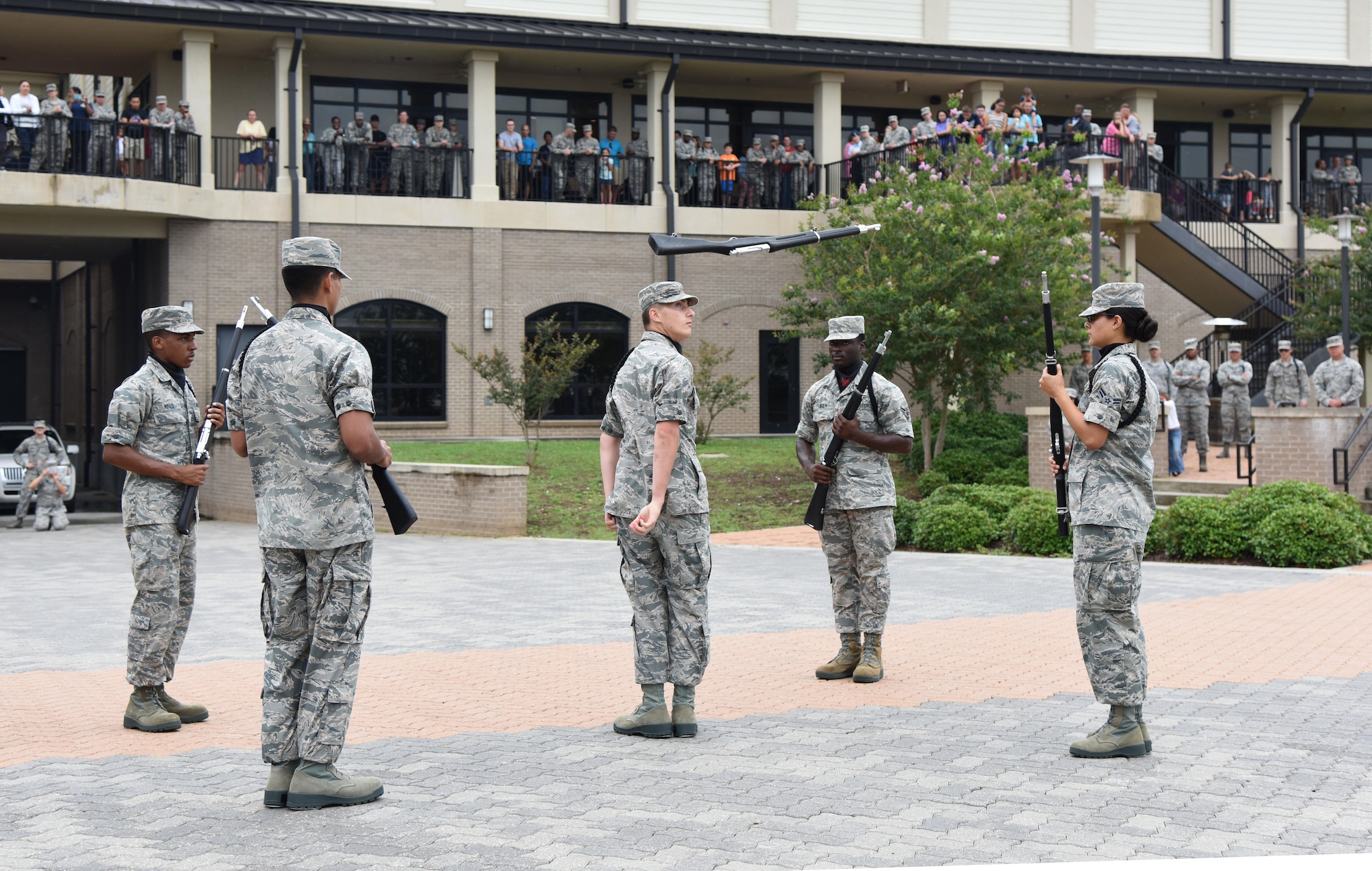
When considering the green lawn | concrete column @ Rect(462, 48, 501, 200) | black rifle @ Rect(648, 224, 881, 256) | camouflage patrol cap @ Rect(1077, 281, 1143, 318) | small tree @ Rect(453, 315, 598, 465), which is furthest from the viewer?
concrete column @ Rect(462, 48, 501, 200)

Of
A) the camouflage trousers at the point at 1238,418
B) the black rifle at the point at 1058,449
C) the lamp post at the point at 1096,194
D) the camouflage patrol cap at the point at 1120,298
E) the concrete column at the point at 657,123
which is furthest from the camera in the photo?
the concrete column at the point at 657,123

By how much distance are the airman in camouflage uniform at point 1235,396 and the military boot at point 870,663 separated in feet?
48.4

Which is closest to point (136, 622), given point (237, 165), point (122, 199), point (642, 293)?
point (642, 293)

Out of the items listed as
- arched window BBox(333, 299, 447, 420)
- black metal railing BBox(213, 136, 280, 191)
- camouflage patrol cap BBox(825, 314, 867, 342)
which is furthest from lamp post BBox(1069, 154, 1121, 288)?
black metal railing BBox(213, 136, 280, 191)

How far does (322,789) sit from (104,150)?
2189 cm

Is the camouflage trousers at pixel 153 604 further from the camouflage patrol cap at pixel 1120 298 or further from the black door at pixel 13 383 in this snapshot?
the black door at pixel 13 383

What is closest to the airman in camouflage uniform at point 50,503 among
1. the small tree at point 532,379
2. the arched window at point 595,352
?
the small tree at point 532,379

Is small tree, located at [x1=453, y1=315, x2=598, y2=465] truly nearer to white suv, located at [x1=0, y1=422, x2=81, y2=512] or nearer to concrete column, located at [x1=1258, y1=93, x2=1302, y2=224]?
white suv, located at [x1=0, y1=422, x2=81, y2=512]

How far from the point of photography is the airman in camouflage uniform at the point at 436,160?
27156 mm

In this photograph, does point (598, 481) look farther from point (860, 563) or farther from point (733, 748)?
point (733, 748)

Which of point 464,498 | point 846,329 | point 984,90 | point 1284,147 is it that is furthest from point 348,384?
point 1284,147

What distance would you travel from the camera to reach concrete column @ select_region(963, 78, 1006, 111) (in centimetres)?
2989

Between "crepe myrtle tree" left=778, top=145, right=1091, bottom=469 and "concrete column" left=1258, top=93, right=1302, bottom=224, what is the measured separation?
12029 mm

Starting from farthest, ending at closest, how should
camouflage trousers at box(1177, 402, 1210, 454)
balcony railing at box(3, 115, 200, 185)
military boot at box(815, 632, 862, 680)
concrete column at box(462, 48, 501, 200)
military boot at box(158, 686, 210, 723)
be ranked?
concrete column at box(462, 48, 501, 200), balcony railing at box(3, 115, 200, 185), camouflage trousers at box(1177, 402, 1210, 454), military boot at box(815, 632, 862, 680), military boot at box(158, 686, 210, 723)
